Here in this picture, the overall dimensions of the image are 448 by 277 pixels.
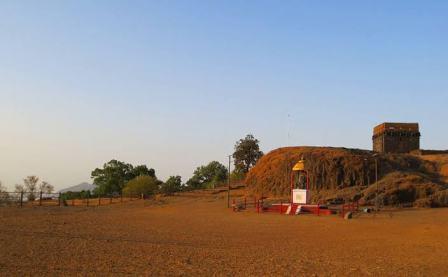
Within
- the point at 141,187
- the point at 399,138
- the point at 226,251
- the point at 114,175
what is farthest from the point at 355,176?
the point at 114,175

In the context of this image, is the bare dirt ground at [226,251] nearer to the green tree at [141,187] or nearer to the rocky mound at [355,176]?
the rocky mound at [355,176]

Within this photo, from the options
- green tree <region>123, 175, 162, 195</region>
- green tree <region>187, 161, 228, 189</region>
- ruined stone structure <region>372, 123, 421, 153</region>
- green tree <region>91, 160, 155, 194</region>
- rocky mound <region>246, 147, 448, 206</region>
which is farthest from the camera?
green tree <region>187, 161, 228, 189</region>

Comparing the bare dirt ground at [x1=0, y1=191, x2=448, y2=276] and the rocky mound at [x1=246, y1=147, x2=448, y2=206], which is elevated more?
the rocky mound at [x1=246, y1=147, x2=448, y2=206]

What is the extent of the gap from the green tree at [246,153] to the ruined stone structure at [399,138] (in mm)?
22833

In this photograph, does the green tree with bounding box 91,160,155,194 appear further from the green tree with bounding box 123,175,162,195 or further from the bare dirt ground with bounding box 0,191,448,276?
the bare dirt ground with bounding box 0,191,448,276

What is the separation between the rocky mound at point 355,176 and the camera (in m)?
43.3

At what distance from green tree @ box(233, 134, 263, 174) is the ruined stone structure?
2283cm

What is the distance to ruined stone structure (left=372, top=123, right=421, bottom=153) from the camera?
7138 cm

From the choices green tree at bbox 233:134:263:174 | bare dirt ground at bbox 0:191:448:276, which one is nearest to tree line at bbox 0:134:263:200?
green tree at bbox 233:134:263:174

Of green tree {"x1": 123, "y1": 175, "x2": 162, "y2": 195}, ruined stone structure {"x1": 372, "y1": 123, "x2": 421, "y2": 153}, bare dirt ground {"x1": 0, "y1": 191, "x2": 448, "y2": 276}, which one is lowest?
bare dirt ground {"x1": 0, "y1": 191, "x2": 448, "y2": 276}

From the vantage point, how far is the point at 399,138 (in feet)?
235

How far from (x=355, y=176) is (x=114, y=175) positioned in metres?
50.5

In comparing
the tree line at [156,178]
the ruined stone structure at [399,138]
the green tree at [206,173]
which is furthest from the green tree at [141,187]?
the ruined stone structure at [399,138]

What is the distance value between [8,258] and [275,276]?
7.46 m
